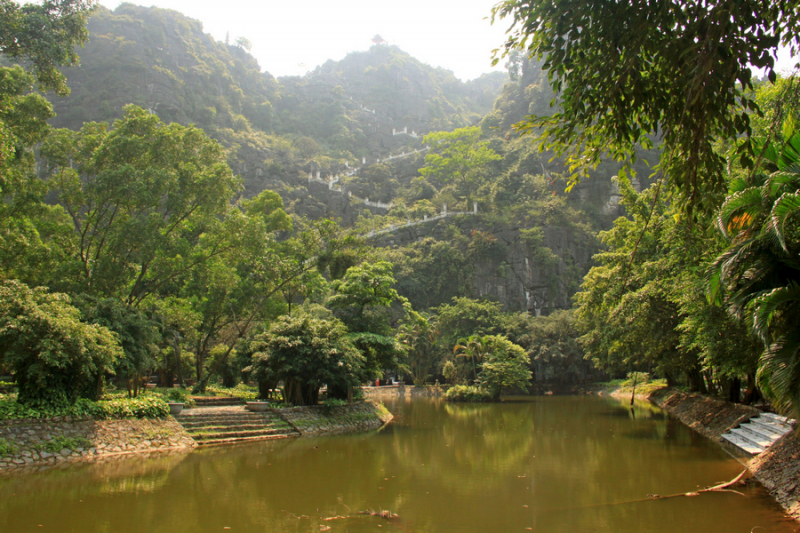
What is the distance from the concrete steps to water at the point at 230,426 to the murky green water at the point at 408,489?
87cm

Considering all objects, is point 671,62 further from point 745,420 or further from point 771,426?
point 745,420

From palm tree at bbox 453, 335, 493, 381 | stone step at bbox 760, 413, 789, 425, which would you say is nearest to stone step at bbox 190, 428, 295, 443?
stone step at bbox 760, 413, 789, 425

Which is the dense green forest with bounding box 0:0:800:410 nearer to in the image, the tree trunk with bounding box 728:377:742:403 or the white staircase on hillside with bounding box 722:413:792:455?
the tree trunk with bounding box 728:377:742:403

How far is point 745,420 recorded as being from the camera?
38.2 ft

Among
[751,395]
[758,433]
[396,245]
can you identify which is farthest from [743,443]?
[396,245]

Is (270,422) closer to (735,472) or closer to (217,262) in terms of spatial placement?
→ (217,262)

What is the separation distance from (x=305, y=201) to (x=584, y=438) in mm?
42314

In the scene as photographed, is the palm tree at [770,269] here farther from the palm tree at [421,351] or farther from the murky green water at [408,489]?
the palm tree at [421,351]

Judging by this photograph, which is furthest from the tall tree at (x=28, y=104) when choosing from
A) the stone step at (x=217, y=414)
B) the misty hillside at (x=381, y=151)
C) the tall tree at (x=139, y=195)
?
the misty hillside at (x=381, y=151)

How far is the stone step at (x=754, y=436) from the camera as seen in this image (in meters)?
9.06

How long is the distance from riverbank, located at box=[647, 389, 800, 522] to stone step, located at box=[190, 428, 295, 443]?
1123 centimetres

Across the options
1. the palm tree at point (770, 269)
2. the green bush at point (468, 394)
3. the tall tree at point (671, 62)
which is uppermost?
the tall tree at point (671, 62)

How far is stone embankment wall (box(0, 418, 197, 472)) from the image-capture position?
353 inches

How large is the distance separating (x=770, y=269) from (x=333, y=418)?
13.2m
